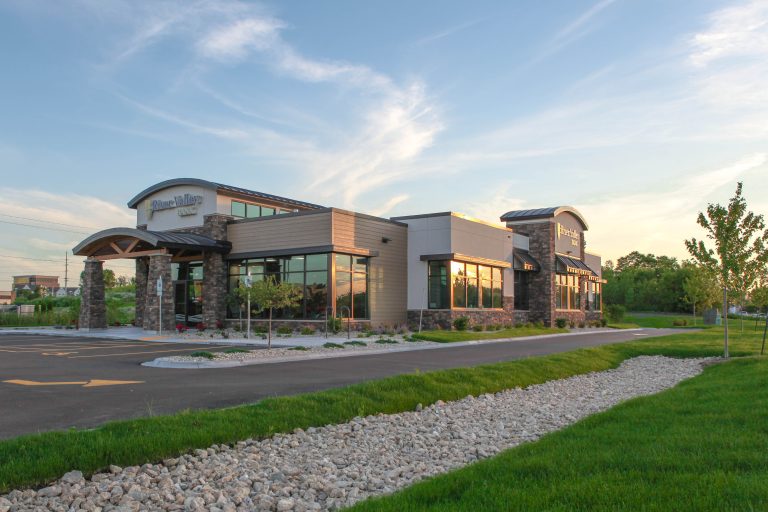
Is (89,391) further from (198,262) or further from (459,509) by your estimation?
(198,262)

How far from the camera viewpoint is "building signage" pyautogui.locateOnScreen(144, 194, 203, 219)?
31359 mm

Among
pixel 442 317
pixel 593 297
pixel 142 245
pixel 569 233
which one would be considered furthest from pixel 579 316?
pixel 142 245

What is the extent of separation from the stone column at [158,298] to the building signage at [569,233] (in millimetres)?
25593

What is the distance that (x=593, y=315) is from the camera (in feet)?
157

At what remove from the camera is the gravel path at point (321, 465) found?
5.66 meters

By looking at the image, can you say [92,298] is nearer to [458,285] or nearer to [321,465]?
[458,285]

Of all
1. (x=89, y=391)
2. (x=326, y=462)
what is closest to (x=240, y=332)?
(x=89, y=391)

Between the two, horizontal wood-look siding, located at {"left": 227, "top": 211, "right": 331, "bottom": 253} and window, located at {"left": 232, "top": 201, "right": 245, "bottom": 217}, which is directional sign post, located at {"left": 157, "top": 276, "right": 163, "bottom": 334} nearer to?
horizontal wood-look siding, located at {"left": 227, "top": 211, "right": 331, "bottom": 253}

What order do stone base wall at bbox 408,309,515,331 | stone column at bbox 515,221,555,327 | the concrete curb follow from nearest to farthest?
the concrete curb, stone base wall at bbox 408,309,515,331, stone column at bbox 515,221,555,327

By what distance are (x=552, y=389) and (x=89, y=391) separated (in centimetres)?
943

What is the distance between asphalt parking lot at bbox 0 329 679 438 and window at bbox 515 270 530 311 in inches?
705

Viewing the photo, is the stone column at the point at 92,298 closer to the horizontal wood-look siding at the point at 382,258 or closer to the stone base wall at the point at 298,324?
the stone base wall at the point at 298,324

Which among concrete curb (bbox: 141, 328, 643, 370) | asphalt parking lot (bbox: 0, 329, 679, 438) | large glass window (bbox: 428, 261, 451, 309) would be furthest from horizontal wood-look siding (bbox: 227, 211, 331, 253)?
asphalt parking lot (bbox: 0, 329, 679, 438)

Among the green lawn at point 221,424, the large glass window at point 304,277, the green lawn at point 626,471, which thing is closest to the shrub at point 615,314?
the large glass window at point 304,277
